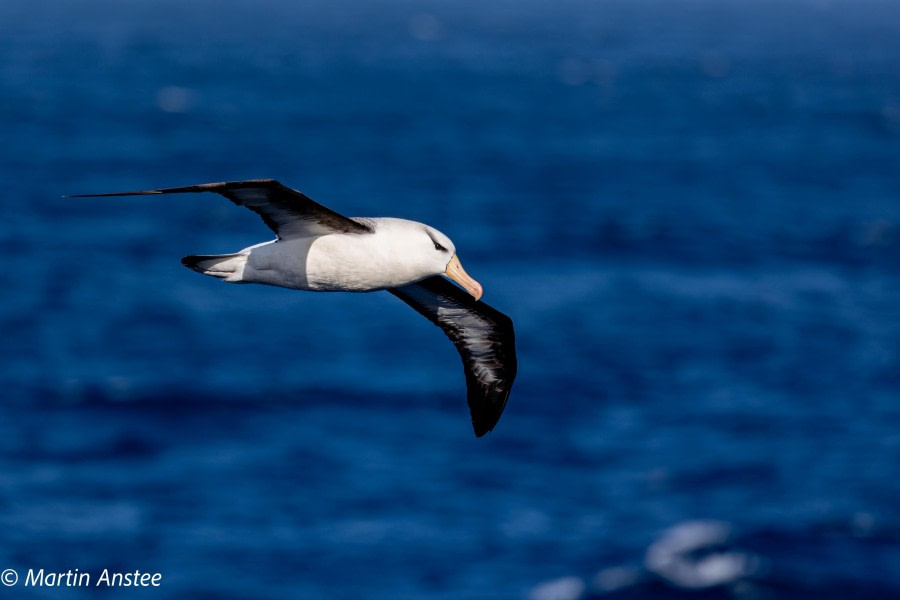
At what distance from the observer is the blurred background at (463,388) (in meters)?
42.4

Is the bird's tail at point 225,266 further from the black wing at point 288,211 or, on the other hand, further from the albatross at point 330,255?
the black wing at point 288,211

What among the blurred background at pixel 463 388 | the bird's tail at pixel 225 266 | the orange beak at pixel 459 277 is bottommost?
the bird's tail at pixel 225 266

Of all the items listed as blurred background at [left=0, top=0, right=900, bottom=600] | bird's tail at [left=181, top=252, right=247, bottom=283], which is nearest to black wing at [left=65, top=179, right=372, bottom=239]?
bird's tail at [left=181, top=252, right=247, bottom=283]

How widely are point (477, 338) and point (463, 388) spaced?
45.4 metres

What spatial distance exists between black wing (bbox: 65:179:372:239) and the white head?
24 centimetres

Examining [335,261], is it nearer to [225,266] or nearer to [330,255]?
[330,255]

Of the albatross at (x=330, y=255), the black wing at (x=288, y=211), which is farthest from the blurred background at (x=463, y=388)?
the black wing at (x=288, y=211)

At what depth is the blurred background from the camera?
4238 centimetres

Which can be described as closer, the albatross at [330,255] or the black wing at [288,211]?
the black wing at [288,211]

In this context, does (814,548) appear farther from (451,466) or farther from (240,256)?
(240,256)

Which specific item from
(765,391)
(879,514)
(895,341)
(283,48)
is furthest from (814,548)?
(283,48)

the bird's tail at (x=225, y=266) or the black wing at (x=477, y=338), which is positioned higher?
the black wing at (x=477, y=338)

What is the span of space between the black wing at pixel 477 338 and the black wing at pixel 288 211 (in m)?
2.24

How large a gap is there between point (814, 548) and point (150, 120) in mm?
88776
